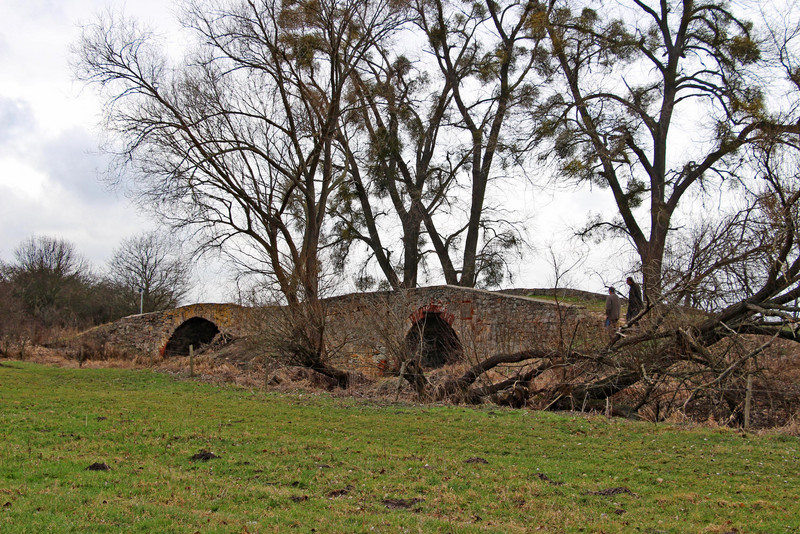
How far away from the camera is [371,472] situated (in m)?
7.53

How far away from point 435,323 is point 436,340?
2368 mm

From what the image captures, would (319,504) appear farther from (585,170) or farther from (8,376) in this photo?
(585,170)

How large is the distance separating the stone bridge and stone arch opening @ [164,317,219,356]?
18.1ft

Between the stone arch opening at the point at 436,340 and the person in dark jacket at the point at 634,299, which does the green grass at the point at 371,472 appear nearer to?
the person in dark jacket at the point at 634,299

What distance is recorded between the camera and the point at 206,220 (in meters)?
23.0

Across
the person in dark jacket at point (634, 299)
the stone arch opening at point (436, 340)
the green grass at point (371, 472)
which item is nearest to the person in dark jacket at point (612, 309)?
the person in dark jacket at point (634, 299)

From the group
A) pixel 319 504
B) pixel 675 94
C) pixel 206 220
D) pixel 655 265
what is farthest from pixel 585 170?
pixel 319 504

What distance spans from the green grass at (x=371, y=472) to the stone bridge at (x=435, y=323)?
3652 millimetres

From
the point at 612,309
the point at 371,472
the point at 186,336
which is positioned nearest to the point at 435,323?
the point at 612,309

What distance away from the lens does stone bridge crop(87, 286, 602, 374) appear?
1573 cm

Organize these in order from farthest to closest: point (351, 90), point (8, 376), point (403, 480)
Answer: point (351, 90) → point (8, 376) → point (403, 480)

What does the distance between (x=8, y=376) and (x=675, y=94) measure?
20.5 m

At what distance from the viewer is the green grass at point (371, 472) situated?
222 inches

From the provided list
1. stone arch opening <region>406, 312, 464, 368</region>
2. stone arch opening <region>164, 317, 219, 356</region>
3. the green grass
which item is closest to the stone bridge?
stone arch opening <region>406, 312, 464, 368</region>
